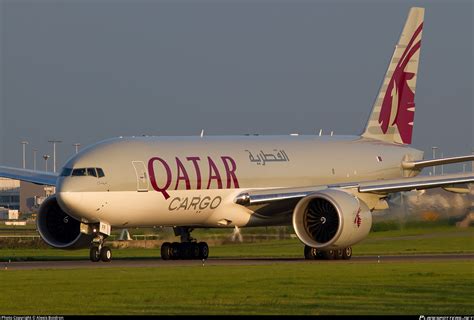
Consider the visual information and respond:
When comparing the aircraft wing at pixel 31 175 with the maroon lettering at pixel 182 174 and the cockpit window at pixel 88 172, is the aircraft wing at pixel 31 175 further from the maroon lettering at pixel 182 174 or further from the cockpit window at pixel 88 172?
the maroon lettering at pixel 182 174

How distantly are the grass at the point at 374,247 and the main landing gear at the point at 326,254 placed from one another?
13.6 ft

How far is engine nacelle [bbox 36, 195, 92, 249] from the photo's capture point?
48375 mm

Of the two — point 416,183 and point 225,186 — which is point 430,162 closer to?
point 416,183

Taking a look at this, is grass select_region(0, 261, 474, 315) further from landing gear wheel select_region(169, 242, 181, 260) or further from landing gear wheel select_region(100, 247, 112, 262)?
landing gear wheel select_region(169, 242, 181, 260)

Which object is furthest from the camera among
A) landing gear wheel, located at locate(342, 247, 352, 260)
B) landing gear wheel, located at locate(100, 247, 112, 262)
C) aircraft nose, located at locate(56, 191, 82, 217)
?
landing gear wheel, located at locate(342, 247, 352, 260)

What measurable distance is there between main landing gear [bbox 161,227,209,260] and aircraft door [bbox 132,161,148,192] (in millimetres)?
4579

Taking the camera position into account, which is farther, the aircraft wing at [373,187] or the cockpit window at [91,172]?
the aircraft wing at [373,187]

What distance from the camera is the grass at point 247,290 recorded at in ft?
88.9

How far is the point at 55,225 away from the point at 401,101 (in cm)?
1698

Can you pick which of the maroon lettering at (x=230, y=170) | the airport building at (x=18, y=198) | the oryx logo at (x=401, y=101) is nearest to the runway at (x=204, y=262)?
the maroon lettering at (x=230, y=170)

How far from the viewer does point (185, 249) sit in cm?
4925

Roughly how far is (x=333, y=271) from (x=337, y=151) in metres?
15.2

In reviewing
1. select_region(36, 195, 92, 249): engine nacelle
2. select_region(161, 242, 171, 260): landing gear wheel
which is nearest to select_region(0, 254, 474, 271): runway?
select_region(161, 242, 171, 260): landing gear wheel

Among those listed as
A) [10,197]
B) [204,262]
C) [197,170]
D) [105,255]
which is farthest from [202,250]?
[10,197]
